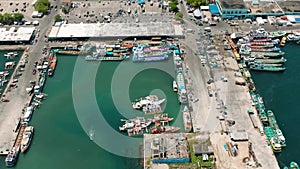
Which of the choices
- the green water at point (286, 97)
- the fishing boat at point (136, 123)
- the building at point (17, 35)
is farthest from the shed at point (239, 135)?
the building at point (17, 35)

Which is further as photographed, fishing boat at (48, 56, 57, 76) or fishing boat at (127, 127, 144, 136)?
fishing boat at (48, 56, 57, 76)

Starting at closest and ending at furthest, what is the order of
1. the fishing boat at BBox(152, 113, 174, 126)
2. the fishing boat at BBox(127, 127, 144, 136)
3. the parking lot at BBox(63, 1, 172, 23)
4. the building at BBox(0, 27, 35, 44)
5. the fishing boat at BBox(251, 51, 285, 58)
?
the fishing boat at BBox(127, 127, 144, 136), the fishing boat at BBox(152, 113, 174, 126), the fishing boat at BBox(251, 51, 285, 58), the building at BBox(0, 27, 35, 44), the parking lot at BBox(63, 1, 172, 23)

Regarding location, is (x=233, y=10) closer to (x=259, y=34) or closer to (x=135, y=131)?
(x=259, y=34)

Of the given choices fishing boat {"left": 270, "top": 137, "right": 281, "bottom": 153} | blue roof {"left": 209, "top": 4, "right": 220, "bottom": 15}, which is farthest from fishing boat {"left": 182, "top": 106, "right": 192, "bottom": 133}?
blue roof {"left": 209, "top": 4, "right": 220, "bottom": 15}

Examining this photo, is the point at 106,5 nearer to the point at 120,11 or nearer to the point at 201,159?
the point at 120,11

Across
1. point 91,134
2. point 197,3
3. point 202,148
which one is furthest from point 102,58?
point 202,148

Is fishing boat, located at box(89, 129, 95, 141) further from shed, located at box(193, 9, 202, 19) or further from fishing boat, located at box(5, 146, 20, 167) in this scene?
shed, located at box(193, 9, 202, 19)

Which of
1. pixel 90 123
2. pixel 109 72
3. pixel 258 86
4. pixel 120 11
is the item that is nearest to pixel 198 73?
pixel 258 86
